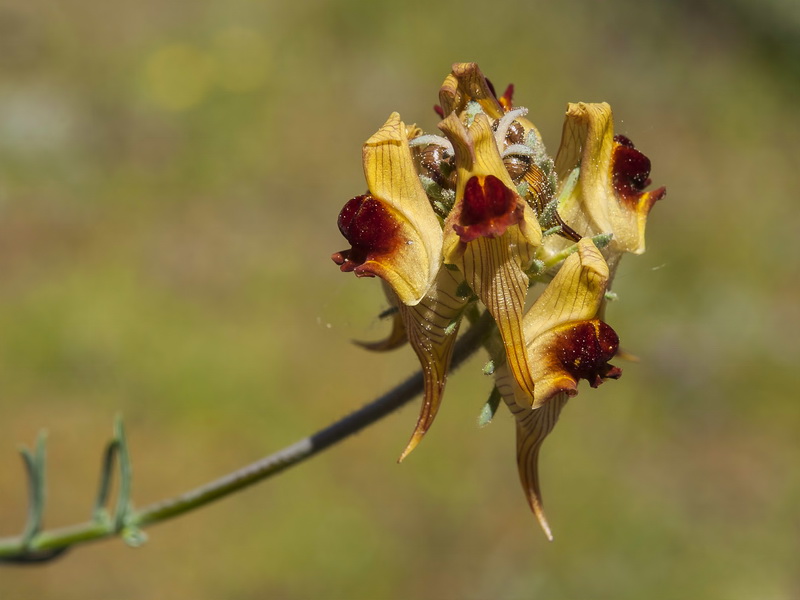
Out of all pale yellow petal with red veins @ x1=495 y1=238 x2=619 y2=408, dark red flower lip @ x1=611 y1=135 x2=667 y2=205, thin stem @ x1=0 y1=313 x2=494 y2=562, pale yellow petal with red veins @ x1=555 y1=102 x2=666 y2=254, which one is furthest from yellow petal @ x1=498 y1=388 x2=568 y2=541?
dark red flower lip @ x1=611 y1=135 x2=667 y2=205

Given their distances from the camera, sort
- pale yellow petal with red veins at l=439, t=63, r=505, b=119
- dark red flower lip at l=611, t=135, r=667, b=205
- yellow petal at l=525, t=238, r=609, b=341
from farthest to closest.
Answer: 1. dark red flower lip at l=611, t=135, r=667, b=205
2. pale yellow petal with red veins at l=439, t=63, r=505, b=119
3. yellow petal at l=525, t=238, r=609, b=341

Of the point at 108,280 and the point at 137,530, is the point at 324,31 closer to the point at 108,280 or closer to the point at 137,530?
the point at 108,280

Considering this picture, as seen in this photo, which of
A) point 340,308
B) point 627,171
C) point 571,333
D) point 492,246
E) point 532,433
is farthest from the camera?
point 340,308

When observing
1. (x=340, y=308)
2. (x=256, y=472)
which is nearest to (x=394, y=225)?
(x=256, y=472)

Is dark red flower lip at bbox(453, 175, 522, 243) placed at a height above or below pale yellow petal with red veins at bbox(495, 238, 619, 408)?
above

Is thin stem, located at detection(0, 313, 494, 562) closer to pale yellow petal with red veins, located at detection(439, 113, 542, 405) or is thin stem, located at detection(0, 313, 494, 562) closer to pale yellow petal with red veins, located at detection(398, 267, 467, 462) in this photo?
pale yellow petal with red veins, located at detection(398, 267, 467, 462)

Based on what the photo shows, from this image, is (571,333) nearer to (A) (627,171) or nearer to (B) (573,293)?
(B) (573,293)

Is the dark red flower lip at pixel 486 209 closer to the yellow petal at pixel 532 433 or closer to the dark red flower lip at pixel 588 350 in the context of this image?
the dark red flower lip at pixel 588 350
